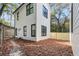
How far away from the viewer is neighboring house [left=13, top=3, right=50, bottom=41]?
193 centimetres

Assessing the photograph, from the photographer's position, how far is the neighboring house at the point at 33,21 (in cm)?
193

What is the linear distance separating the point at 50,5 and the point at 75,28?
1.57 ft

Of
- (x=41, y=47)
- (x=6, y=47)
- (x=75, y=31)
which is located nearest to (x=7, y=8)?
(x=6, y=47)

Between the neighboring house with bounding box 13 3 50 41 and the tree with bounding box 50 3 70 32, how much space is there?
9cm

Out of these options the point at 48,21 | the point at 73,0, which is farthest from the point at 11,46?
the point at 73,0

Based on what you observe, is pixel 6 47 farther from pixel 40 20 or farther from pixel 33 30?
pixel 40 20

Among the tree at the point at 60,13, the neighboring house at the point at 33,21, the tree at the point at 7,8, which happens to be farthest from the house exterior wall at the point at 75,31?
the tree at the point at 7,8

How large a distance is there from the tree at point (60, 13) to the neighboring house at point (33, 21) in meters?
0.09

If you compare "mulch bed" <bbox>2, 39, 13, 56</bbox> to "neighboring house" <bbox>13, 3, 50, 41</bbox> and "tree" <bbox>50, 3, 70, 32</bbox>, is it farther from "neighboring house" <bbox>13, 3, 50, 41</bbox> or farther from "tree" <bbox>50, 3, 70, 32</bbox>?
"tree" <bbox>50, 3, 70, 32</bbox>

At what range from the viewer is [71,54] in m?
1.89

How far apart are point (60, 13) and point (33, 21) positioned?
1.33ft

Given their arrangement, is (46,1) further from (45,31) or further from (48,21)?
(45,31)

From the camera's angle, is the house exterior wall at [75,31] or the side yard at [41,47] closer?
the house exterior wall at [75,31]

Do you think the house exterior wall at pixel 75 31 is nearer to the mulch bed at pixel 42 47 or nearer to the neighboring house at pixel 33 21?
the mulch bed at pixel 42 47
